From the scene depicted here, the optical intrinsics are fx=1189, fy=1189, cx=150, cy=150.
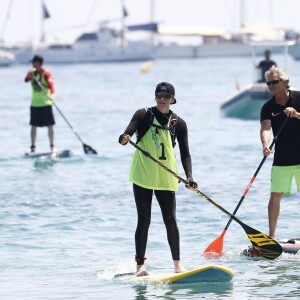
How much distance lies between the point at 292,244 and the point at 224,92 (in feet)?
153

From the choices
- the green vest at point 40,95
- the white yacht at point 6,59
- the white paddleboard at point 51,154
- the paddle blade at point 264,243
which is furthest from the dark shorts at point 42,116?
the white yacht at point 6,59

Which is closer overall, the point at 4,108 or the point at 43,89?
the point at 43,89

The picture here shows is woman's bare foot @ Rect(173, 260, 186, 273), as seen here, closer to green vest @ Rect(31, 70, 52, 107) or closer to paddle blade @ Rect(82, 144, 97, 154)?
green vest @ Rect(31, 70, 52, 107)

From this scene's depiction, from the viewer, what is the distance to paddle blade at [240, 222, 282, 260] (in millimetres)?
11273

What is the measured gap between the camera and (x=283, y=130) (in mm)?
11562

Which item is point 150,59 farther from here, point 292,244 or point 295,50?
point 292,244

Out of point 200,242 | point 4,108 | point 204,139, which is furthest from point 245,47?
point 200,242

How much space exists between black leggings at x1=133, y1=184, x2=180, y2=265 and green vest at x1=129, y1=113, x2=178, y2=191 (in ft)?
0.26

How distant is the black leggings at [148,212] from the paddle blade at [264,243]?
3.32ft

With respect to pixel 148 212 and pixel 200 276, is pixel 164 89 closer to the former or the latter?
pixel 148 212

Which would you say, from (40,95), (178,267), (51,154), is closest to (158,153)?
(178,267)

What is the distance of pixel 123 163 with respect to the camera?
22125 millimetres

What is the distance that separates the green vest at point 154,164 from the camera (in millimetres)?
10320

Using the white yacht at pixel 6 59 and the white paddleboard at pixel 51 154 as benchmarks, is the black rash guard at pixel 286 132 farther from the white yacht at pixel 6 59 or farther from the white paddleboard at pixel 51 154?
the white yacht at pixel 6 59
